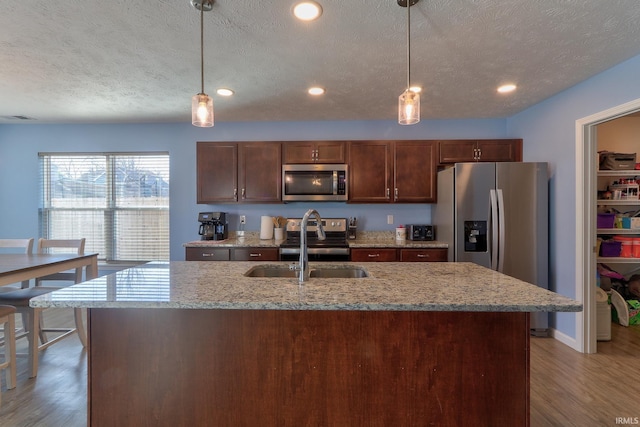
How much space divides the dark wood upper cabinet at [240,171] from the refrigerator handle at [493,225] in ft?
7.55

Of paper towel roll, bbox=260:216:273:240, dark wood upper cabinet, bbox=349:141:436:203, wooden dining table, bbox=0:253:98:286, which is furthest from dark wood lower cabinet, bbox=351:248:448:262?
wooden dining table, bbox=0:253:98:286

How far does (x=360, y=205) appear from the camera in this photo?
3.87 m

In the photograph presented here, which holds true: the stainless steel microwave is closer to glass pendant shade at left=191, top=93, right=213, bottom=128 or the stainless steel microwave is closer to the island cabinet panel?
glass pendant shade at left=191, top=93, right=213, bottom=128

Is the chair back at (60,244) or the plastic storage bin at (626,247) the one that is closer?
the chair back at (60,244)

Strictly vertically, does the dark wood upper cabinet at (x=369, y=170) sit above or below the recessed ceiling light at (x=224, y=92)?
below

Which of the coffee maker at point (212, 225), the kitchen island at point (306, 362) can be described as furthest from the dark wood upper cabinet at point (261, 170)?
the kitchen island at point (306, 362)

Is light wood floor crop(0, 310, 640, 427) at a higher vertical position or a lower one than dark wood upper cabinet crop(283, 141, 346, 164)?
lower

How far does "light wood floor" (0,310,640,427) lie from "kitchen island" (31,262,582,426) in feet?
2.98

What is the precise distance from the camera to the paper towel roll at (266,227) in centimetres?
367

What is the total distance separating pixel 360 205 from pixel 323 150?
86 centimetres

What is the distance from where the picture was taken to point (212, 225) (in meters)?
3.71

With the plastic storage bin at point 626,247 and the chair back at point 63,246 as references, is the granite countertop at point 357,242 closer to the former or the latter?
the chair back at point 63,246

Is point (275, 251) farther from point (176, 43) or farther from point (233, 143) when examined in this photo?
point (176, 43)

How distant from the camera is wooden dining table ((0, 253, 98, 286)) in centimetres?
206
